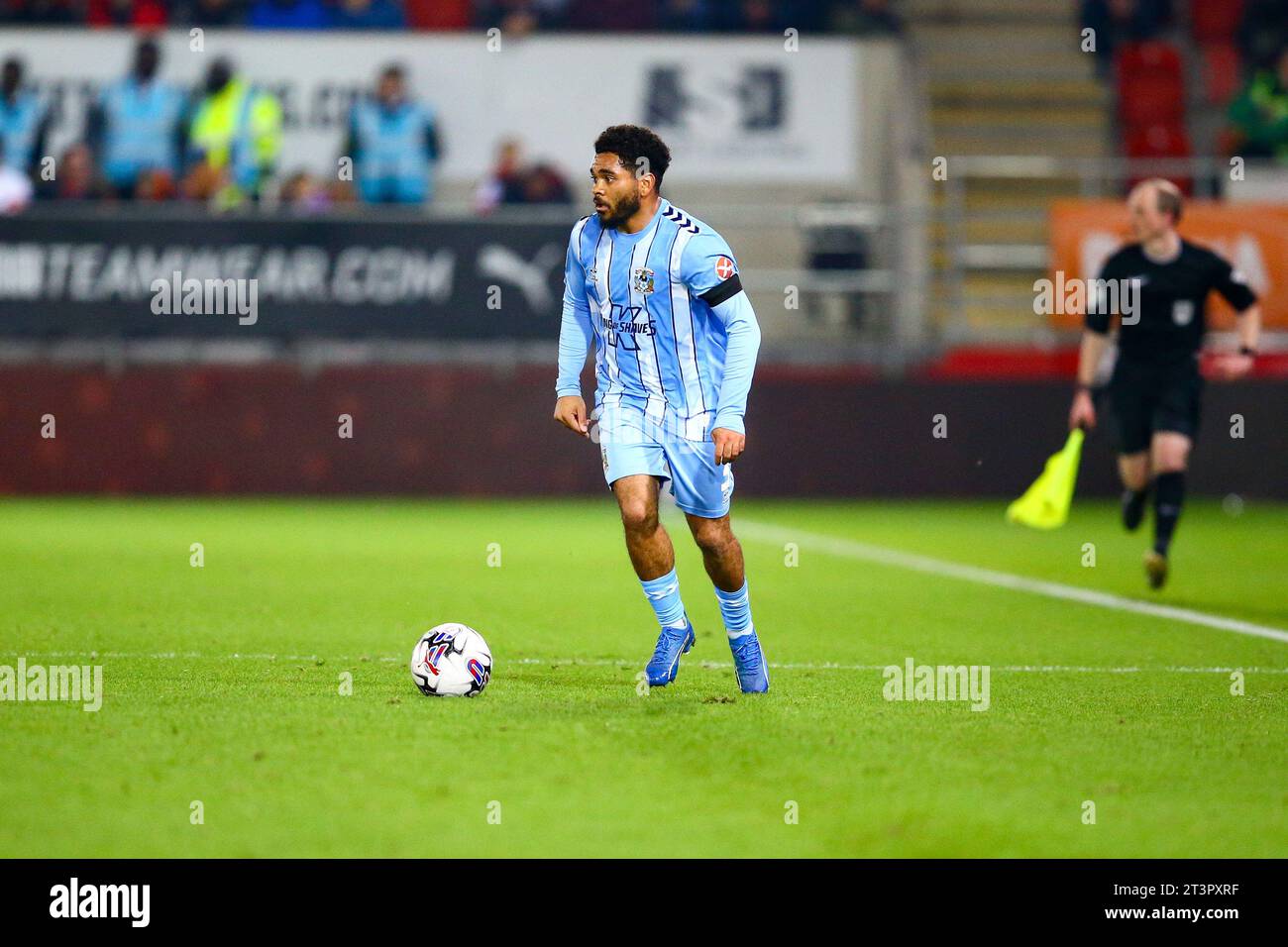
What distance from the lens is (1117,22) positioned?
22734 mm

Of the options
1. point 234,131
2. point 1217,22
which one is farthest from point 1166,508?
point 1217,22

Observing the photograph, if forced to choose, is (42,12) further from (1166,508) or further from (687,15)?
(1166,508)

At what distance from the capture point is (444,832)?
491 centimetres

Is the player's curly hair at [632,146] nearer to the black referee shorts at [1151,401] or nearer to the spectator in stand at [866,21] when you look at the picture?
the black referee shorts at [1151,401]

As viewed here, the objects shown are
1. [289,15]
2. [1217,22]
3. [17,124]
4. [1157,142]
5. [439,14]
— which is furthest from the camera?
[1217,22]

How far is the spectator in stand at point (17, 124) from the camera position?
18.3 m

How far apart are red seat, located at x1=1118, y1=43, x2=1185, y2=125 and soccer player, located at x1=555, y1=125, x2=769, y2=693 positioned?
16240 millimetres

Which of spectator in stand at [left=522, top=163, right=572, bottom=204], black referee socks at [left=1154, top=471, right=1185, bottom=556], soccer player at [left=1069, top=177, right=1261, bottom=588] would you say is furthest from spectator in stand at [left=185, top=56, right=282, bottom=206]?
black referee socks at [left=1154, top=471, right=1185, bottom=556]

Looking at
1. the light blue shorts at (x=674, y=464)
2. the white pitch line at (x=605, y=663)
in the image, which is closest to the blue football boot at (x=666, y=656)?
the light blue shorts at (x=674, y=464)

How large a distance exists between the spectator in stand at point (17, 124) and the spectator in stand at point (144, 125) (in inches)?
26.0

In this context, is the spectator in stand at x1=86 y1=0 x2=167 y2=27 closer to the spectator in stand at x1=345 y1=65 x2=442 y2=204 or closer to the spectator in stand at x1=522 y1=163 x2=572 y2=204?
the spectator in stand at x1=345 y1=65 x2=442 y2=204

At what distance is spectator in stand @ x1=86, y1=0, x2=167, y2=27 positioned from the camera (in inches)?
809

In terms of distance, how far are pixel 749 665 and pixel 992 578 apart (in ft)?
16.9
